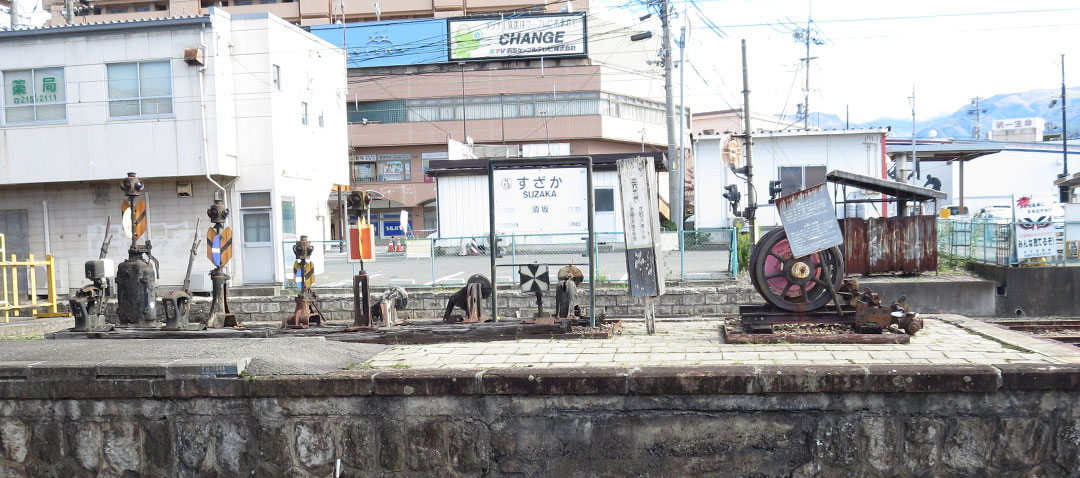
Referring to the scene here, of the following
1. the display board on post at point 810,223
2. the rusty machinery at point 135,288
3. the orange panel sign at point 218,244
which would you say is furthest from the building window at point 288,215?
the display board on post at point 810,223

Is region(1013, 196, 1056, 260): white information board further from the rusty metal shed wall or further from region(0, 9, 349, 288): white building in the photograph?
region(0, 9, 349, 288): white building

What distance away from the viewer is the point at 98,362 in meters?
7.05

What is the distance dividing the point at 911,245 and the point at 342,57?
1791cm

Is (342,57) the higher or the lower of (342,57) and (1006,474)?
the higher

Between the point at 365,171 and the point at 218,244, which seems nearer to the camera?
the point at 218,244

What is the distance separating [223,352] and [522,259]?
11373 mm

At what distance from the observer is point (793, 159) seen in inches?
1217

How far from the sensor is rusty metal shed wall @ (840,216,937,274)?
56.6 ft

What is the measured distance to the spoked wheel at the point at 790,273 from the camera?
359 inches

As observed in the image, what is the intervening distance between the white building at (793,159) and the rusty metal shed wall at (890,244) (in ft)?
41.2

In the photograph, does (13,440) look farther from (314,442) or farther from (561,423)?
(561,423)

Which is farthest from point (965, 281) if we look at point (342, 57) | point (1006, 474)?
point (342, 57)

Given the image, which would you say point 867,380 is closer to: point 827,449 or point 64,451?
point 827,449

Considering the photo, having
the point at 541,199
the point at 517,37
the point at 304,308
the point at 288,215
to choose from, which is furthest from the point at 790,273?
the point at 517,37
